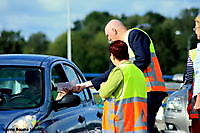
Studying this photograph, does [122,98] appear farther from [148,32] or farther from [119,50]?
[148,32]

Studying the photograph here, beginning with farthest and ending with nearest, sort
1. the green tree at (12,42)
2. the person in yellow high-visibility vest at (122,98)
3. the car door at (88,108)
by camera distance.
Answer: the green tree at (12,42), the car door at (88,108), the person in yellow high-visibility vest at (122,98)

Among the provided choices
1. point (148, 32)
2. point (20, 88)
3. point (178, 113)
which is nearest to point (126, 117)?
point (20, 88)

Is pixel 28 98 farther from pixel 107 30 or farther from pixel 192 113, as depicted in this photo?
pixel 192 113

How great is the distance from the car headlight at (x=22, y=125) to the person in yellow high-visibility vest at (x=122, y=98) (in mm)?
664

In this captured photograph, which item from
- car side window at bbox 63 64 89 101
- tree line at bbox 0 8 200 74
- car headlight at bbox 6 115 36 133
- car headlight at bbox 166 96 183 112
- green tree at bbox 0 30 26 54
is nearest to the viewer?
car headlight at bbox 6 115 36 133

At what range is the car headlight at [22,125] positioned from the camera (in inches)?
193

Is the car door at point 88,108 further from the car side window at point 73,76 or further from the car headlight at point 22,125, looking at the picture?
the car headlight at point 22,125

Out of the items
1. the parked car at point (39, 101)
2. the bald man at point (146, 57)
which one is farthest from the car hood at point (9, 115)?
the bald man at point (146, 57)

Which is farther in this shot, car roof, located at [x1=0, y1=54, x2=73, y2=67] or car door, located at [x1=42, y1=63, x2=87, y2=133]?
car roof, located at [x1=0, y1=54, x2=73, y2=67]

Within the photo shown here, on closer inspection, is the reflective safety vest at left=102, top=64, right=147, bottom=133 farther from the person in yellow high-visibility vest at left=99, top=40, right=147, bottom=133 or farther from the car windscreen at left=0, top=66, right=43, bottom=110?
the car windscreen at left=0, top=66, right=43, bottom=110

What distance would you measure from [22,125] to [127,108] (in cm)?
94

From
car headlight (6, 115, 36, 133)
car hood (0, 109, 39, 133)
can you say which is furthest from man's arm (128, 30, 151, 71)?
car headlight (6, 115, 36, 133)

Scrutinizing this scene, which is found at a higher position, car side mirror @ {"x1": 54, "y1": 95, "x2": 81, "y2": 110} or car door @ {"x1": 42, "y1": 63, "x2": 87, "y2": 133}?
car side mirror @ {"x1": 54, "y1": 95, "x2": 81, "y2": 110}

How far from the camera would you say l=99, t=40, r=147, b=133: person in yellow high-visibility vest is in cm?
501
